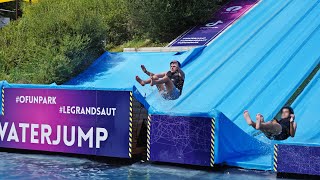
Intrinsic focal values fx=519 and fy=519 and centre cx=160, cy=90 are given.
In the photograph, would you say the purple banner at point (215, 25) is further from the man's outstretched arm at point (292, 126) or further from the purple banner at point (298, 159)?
the purple banner at point (298, 159)

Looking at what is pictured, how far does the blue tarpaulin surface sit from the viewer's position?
10.1 meters

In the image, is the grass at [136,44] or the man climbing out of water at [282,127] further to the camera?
the grass at [136,44]

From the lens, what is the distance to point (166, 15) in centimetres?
1752

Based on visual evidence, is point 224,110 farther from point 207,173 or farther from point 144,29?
point 144,29

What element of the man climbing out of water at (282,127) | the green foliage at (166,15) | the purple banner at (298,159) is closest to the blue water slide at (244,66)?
the man climbing out of water at (282,127)

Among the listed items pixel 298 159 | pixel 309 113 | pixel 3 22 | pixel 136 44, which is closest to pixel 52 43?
pixel 136 44

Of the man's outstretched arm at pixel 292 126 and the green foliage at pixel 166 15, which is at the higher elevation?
the green foliage at pixel 166 15

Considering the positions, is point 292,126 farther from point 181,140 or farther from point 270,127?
point 181,140

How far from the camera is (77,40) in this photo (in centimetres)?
1630

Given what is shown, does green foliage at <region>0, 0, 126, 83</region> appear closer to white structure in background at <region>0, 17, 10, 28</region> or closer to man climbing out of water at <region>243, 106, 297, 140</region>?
white structure in background at <region>0, 17, 10, 28</region>

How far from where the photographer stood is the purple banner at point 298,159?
A: 842 centimetres

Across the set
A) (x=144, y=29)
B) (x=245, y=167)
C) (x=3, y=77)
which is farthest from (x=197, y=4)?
(x=245, y=167)

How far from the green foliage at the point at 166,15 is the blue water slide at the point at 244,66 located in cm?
149

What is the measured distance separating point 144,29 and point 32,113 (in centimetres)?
782
